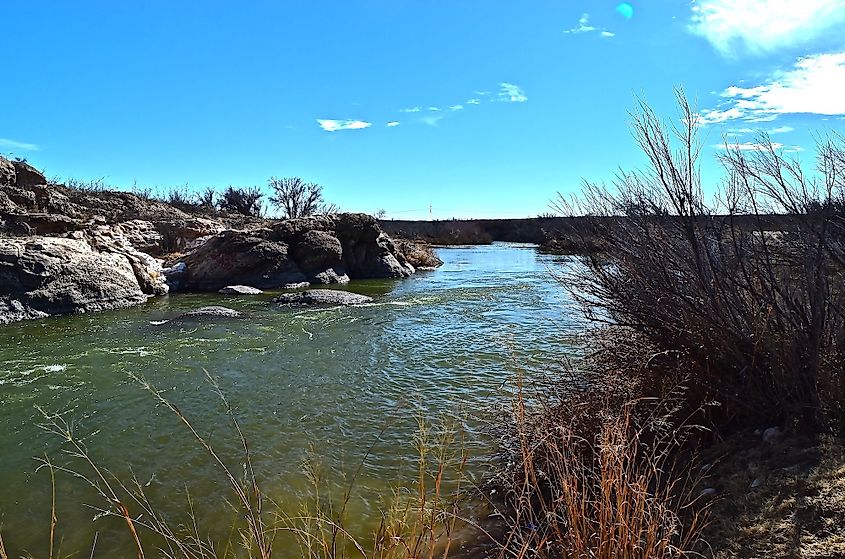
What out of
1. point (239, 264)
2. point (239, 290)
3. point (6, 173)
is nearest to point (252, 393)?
point (239, 290)

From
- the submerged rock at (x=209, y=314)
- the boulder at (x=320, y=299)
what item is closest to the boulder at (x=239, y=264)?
the boulder at (x=320, y=299)

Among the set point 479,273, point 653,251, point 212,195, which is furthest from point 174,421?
point 212,195

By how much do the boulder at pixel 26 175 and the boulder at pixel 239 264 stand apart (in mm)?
5117

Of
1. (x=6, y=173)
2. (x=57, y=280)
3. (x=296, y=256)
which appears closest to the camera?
(x=57, y=280)

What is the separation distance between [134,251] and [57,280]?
4767 millimetres

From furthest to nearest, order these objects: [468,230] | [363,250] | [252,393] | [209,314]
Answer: [468,230]
[363,250]
[209,314]
[252,393]

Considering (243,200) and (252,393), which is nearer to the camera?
(252,393)

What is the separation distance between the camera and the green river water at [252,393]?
155 inches

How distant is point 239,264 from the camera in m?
16.5

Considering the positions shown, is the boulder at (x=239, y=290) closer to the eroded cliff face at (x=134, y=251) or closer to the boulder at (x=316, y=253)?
the eroded cliff face at (x=134, y=251)

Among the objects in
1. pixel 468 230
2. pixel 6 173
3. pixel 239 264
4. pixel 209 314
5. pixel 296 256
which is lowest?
pixel 209 314

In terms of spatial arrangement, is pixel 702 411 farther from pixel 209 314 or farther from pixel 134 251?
pixel 134 251

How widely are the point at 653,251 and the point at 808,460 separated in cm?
182

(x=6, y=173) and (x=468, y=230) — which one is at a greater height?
(x=6, y=173)
